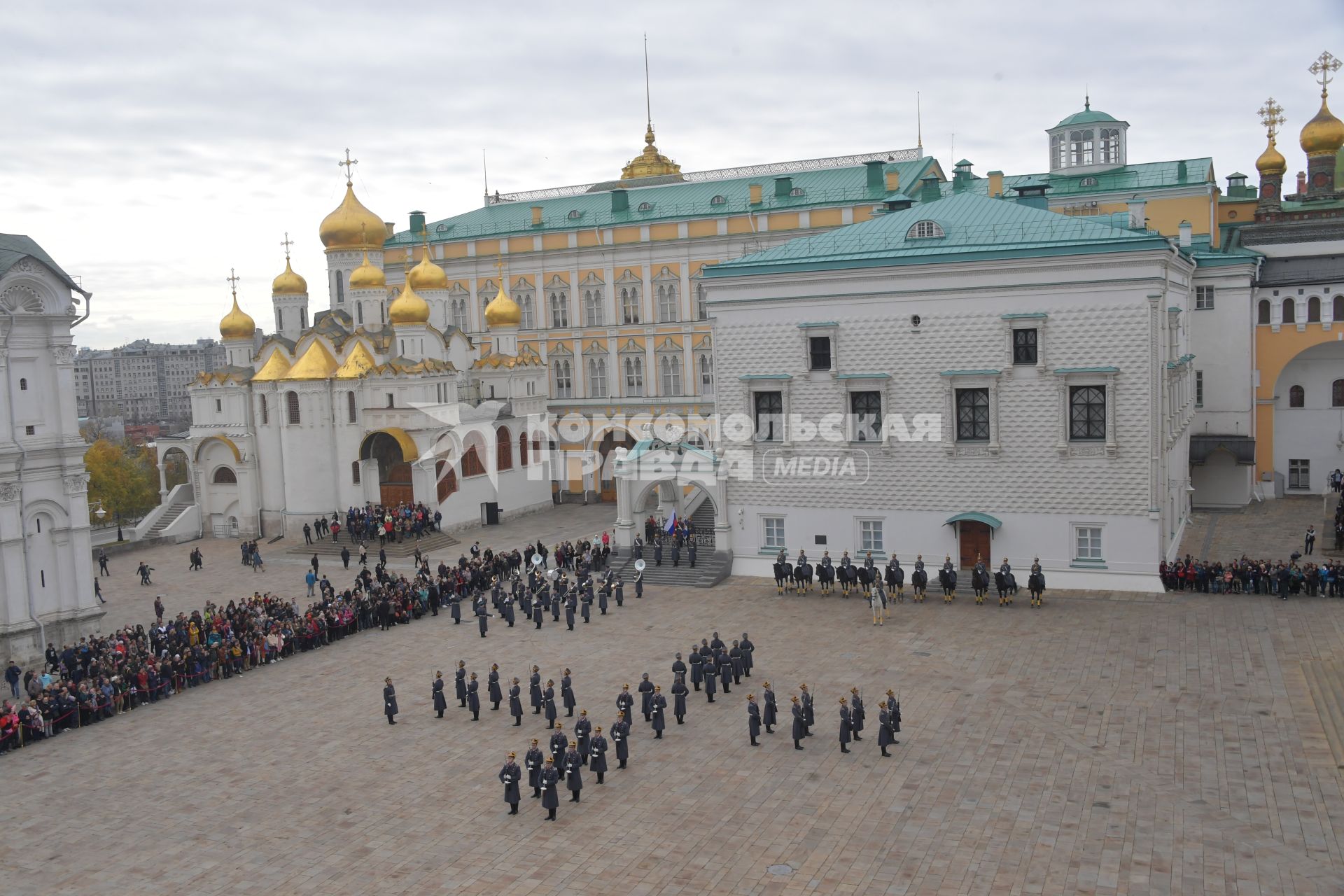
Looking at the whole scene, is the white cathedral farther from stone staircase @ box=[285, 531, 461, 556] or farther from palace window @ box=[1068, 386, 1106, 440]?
palace window @ box=[1068, 386, 1106, 440]

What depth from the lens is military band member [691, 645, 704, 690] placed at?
69.1 ft

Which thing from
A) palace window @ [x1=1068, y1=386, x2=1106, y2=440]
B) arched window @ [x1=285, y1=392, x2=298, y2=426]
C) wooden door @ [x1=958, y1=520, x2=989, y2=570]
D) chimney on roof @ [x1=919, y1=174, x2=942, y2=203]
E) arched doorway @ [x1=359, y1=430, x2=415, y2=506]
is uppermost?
chimney on roof @ [x1=919, y1=174, x2=942, y2=203]

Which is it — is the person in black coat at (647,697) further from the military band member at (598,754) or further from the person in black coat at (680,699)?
the military band member at (598,754)

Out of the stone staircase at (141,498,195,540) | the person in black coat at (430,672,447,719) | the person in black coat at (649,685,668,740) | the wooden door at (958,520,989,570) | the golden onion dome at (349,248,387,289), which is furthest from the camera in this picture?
the golden onion dome at (349,248,387,289)

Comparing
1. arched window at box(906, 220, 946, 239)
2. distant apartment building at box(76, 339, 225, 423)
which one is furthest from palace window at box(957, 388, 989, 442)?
distant apartment building at box(76, 339, 225, 423)

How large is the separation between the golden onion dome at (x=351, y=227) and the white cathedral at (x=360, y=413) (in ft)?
0.19

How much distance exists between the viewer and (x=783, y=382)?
30500mm

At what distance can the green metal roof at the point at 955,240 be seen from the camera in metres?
27.0

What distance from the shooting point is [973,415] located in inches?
1129

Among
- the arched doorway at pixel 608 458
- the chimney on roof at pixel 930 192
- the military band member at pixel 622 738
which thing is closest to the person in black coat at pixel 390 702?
the military band member at pixel 622 738

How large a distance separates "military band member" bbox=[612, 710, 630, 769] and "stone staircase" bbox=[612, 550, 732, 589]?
497 inches

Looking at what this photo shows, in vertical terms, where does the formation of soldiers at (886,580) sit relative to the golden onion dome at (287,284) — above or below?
below

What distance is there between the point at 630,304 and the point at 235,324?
639 inches

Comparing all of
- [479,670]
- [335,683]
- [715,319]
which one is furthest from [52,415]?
[715,319]
